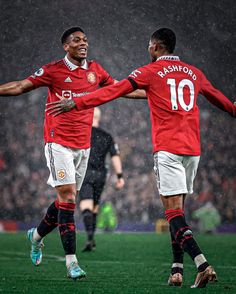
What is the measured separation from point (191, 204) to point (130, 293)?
15.5m

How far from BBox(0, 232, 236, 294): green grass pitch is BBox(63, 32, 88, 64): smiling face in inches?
82.1

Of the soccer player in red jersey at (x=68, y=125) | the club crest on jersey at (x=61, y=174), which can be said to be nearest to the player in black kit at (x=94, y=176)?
the soccer player in red jersey at (x=68, y=125)

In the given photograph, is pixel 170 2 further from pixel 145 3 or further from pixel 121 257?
pixel 121 257

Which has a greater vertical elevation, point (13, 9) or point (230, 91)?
point (13, 9)

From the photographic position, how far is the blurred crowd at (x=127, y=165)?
21.9m

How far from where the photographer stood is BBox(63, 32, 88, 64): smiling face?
24.8 feet

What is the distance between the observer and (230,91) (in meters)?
24.2

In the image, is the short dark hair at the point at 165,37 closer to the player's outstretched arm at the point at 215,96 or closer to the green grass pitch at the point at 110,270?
the player's outstretched arm at the point at 215,96

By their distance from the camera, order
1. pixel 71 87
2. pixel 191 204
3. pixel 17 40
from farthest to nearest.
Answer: pixel 17 40 → pixel 191 204 → pixel 71 87

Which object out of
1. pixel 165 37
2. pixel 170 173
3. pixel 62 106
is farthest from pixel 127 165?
pixel 62 106

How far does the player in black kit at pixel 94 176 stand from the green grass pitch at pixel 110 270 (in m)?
0.55

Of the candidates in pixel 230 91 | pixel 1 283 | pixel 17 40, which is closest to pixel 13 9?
pixel 17 40

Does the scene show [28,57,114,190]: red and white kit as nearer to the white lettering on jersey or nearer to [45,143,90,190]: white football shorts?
[45,143,90,190]: white football shorts

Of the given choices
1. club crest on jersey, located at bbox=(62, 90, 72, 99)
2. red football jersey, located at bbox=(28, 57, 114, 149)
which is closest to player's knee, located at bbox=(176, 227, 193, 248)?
red football jersey, located at bbox=(28, 57, 114, 149)
